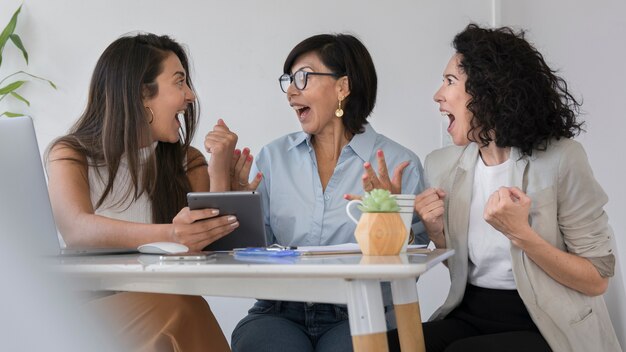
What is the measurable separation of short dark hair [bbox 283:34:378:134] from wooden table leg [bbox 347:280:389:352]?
1263mm

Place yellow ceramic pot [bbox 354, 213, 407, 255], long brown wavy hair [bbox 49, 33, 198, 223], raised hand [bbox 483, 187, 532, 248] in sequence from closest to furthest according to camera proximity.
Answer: yellow ceramic pot [bbox 354, 213, 407, 255], raised hand [bbox 483, 187, 532, 248], long brown wavy hair [bbox 49, 33, 198, 223]

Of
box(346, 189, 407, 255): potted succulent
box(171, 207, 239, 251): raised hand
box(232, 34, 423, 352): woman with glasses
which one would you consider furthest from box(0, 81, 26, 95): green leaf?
box(346, 189, 407, 255): potted succulent

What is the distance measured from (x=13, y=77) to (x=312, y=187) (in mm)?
1912

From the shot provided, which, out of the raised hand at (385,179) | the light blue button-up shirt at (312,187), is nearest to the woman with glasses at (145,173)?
the light blue button-up shirt at (312,187)

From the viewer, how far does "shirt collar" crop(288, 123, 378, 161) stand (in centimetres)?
243

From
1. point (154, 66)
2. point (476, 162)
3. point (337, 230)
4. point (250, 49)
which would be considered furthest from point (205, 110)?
point (476, 162)

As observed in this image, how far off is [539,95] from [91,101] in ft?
4.31

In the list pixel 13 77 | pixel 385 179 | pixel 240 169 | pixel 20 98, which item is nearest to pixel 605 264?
pixel 385 179

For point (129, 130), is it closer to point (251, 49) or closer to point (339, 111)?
point (339, 111)

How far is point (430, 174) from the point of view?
2166 millimetres

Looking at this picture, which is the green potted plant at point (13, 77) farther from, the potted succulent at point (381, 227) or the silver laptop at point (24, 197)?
the potted succulent at point (381, 227)

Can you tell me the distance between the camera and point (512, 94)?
1.98 metres

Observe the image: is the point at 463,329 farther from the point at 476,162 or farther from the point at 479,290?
the point at 476,162

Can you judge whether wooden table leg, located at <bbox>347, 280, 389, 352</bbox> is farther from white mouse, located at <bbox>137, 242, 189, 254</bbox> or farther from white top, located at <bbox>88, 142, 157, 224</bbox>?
white top, located at <bbox>88, 142, 157, 224</bbox>
